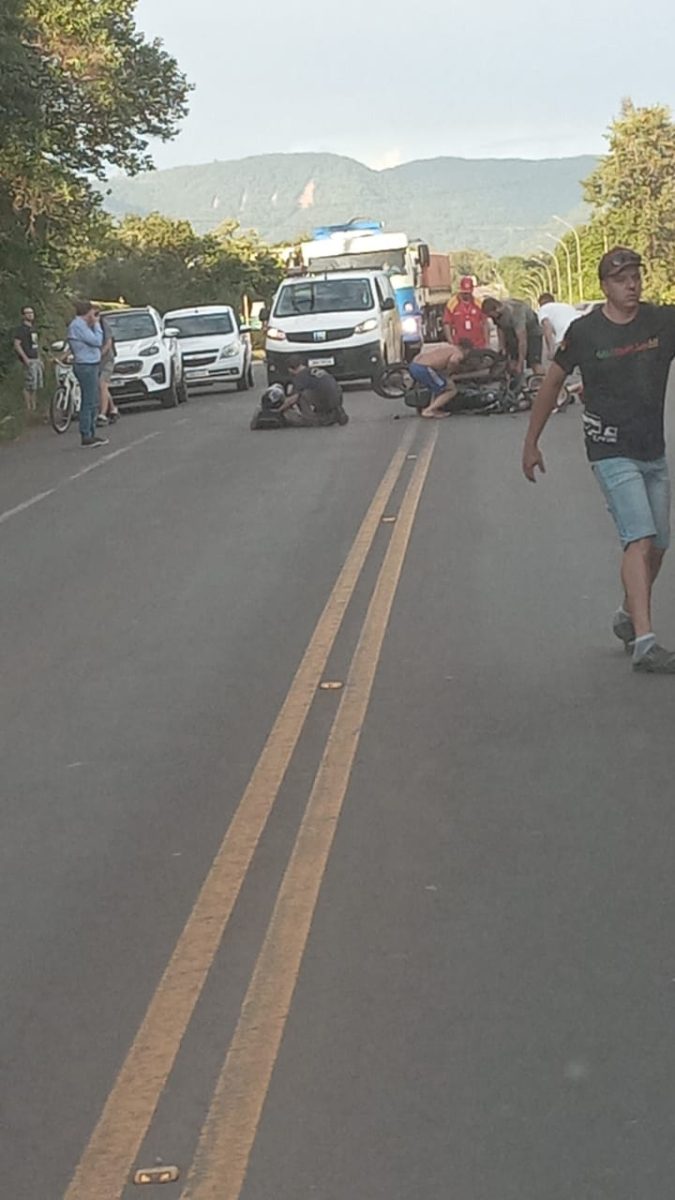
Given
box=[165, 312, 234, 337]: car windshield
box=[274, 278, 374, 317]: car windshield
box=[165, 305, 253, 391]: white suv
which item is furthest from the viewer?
box=[165, 312, 234, 337]: car windshield

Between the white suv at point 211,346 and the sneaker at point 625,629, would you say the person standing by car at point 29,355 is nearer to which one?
the white suv at point 211,346

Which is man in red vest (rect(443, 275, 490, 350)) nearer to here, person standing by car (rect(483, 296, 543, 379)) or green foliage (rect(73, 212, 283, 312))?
person standing by car (rect(483, 296, 543, 379))

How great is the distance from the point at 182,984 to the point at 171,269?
7408cm

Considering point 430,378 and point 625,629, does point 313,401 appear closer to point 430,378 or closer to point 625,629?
point 430,378

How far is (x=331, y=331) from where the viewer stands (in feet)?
96.3

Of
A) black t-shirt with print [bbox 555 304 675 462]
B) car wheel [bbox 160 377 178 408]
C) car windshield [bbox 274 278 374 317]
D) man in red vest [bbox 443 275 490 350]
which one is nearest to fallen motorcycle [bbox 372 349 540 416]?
man in red vest [bbox 443 275 490 350]

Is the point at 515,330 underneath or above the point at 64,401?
above

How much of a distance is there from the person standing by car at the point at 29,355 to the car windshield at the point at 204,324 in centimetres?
539

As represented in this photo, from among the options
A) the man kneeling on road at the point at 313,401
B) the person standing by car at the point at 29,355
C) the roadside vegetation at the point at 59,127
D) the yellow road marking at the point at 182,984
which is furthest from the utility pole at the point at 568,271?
the yellow road marking at the point at 182,984

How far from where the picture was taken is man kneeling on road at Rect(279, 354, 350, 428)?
24.1m

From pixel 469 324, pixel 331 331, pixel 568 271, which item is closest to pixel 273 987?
pixel 469 324

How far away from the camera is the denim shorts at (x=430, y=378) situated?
81.3 feet

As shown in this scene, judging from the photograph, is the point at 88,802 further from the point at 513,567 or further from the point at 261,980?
the point at 513,567

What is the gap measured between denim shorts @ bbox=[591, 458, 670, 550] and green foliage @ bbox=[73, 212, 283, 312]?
53.8m
